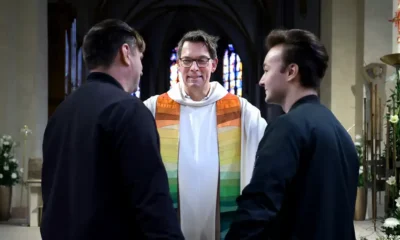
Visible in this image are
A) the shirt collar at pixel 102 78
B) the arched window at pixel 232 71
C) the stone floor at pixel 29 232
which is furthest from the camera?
the arched window at pixel 232 71

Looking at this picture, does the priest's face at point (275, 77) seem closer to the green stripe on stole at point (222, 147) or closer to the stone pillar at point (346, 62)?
the green stripe on stole at point (222, 147)

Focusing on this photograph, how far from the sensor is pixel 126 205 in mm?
1595

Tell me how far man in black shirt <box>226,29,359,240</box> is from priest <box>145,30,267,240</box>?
3.13ft

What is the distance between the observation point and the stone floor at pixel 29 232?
549 cm

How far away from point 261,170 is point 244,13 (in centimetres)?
1676

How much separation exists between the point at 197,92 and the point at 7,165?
513 centimetres

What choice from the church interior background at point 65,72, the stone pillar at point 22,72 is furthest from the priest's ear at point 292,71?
the stone pillar at point 22,72

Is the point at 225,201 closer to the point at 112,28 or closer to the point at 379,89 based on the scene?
the point at 112,28

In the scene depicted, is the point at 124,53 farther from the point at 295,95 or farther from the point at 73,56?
the point at 73,56

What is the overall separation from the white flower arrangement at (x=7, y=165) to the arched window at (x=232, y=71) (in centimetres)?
1378

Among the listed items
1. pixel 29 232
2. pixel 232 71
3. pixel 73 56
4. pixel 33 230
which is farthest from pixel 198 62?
pixel 232 71

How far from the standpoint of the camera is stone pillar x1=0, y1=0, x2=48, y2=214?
776 centimetres

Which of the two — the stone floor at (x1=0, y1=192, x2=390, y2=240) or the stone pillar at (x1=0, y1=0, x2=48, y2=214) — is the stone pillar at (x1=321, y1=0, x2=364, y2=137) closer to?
the stone floor at (x1=0, y1=192, x2=390, y2=240)

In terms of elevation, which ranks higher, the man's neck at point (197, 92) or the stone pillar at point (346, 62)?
the stone pillar at point (346, 62)
